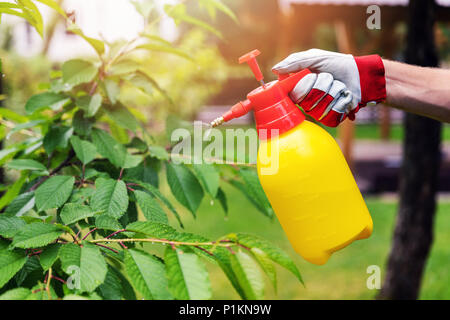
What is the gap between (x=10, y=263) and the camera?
0.71 metres

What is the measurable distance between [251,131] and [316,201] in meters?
0.33

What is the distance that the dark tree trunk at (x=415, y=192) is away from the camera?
109 inches

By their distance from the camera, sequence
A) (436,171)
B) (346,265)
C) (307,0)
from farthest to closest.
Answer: (307,0)
(346,265)
(436,171)

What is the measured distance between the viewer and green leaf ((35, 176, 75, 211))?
3.01ft

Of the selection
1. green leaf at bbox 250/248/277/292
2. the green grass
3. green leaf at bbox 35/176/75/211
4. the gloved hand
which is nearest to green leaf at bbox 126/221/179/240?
green leaf at bbox 250/248/277/292

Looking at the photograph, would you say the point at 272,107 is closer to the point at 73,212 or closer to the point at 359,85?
the point at 359,85

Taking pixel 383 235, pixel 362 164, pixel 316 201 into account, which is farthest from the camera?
pixel 362 164

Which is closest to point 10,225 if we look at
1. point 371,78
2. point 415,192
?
point 371,78

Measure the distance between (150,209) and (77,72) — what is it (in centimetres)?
54

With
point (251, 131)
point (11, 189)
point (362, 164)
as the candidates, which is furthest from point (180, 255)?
point (362, 164)

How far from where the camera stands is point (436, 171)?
2922 millimetres

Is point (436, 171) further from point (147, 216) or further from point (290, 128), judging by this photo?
point (147, 216)

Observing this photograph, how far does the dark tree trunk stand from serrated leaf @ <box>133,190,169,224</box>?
2430 millimetres

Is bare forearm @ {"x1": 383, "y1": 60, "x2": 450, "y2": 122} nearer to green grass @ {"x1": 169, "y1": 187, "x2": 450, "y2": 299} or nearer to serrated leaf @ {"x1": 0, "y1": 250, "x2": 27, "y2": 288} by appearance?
serrated leaf @ {"x1": 0, "y1": 250, "x2": 27, "y2": 288}
